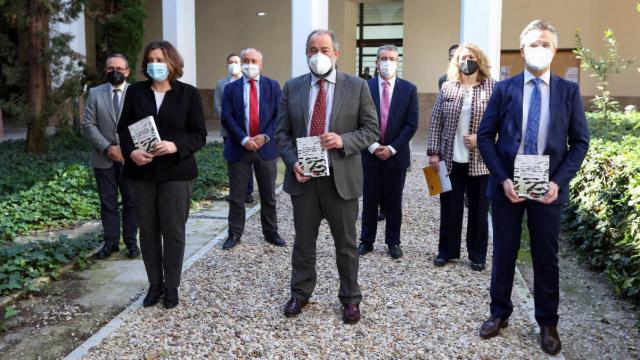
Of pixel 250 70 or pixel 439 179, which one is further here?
pixel 250 70

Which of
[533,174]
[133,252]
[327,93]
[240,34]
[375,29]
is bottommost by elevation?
[133,252]

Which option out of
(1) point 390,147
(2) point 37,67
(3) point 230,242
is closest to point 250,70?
(1) point 390,147

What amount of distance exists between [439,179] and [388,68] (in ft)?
3.89

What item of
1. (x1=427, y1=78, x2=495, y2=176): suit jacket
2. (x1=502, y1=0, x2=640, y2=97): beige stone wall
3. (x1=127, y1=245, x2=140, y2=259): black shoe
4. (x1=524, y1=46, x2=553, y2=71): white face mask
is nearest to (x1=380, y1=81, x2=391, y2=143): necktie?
(x1=427, y1=78, x2=495, y2=176): suit jacket

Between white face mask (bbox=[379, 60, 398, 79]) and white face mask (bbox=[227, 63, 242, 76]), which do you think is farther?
white face mask (bbox=[227, 63, 242, 76])

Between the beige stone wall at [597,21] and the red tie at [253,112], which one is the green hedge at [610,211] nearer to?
the red tie at [253,112]

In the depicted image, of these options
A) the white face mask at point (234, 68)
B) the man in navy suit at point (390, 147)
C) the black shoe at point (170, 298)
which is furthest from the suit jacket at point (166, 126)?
the white face mask at point (234, 68)

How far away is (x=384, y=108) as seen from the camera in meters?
5.91

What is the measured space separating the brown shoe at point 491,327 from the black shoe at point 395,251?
1.84 meters

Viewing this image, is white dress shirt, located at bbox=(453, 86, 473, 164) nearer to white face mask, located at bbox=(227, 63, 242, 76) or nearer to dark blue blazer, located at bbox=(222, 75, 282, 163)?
dark blue blazer, located at bbox=(222, 75, 282, 163)

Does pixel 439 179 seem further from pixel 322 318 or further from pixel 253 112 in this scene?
pixel 253 112

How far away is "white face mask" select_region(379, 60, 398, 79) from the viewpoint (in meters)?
5.77

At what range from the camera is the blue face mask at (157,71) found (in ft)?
14.0

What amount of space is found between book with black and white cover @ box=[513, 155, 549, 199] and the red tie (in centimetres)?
319
